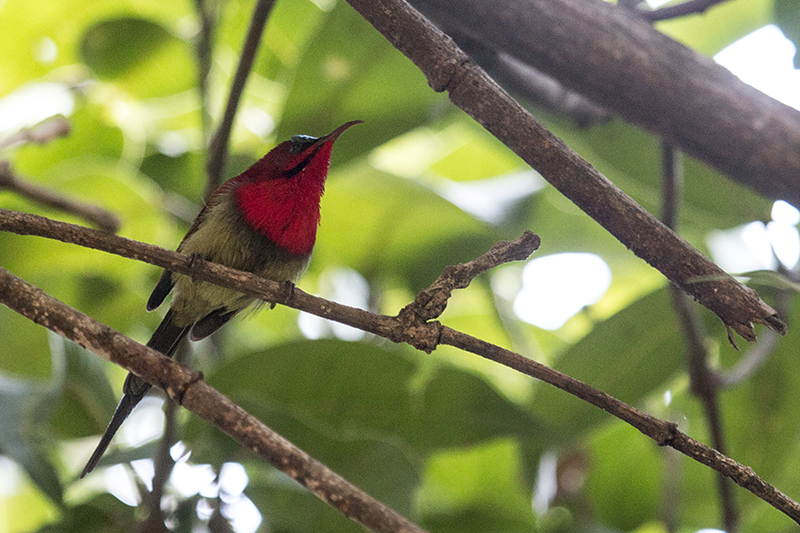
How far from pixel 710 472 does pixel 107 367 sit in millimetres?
1258

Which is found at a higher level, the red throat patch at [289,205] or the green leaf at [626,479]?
the red throat patch at [289,205]

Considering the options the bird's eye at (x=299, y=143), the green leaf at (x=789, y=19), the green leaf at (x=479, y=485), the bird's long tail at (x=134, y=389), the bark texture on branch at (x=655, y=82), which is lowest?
the bird's long tail at (x=134, y=389)

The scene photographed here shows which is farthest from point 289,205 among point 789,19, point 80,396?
point 789,19

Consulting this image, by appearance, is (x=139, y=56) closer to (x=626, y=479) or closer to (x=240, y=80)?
(x=240, y=80)

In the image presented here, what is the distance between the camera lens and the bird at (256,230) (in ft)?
4.30

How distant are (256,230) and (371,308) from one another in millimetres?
301

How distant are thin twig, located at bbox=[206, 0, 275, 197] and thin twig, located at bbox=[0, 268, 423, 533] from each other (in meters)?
0.47

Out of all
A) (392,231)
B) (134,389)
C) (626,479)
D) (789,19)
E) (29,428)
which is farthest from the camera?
(392,231)

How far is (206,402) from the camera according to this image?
2.07 feet

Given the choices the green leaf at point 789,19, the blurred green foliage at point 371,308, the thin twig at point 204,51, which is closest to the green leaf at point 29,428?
the blurred green foliage at point 371,308

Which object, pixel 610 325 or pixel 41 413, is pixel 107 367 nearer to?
pixel 41 413

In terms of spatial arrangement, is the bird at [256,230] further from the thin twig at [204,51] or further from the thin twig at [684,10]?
the thin twig at [684,10]

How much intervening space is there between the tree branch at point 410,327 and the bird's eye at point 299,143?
1.96 feet

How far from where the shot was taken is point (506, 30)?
105cm
